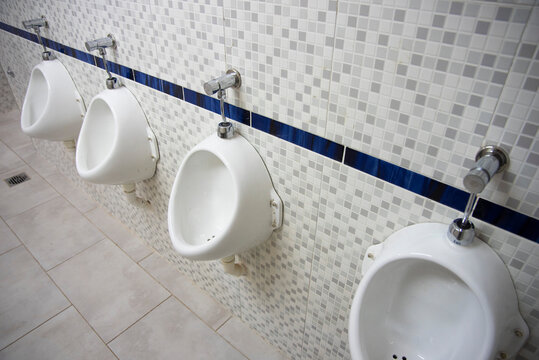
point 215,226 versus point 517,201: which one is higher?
point 517,201

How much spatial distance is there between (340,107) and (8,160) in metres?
3.08

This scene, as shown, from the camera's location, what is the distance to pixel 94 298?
6.17 feet

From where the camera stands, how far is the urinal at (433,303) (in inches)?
27.7

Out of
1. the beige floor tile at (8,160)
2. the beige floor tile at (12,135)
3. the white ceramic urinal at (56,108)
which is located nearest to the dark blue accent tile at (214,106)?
the white ceramic urinal at (56,108)

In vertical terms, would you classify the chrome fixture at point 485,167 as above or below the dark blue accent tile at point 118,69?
above

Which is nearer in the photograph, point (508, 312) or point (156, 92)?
point (508, 312)

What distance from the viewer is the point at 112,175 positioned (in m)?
1.58

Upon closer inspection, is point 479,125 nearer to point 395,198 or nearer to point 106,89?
point 395,198

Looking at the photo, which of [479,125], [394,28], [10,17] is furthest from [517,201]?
[10,17]

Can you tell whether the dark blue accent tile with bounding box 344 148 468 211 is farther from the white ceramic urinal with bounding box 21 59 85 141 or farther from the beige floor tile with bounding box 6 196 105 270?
the beige floor tile with bounding box 6 196 105 270

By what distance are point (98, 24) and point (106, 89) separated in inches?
11.1

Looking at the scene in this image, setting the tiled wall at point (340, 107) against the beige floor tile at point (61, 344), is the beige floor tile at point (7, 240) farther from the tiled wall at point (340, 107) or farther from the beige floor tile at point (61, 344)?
the tiled wall at point (340, 107)

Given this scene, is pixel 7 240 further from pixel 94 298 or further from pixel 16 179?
pixel 94 298

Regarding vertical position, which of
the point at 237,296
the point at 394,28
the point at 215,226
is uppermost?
the point at 394,28
